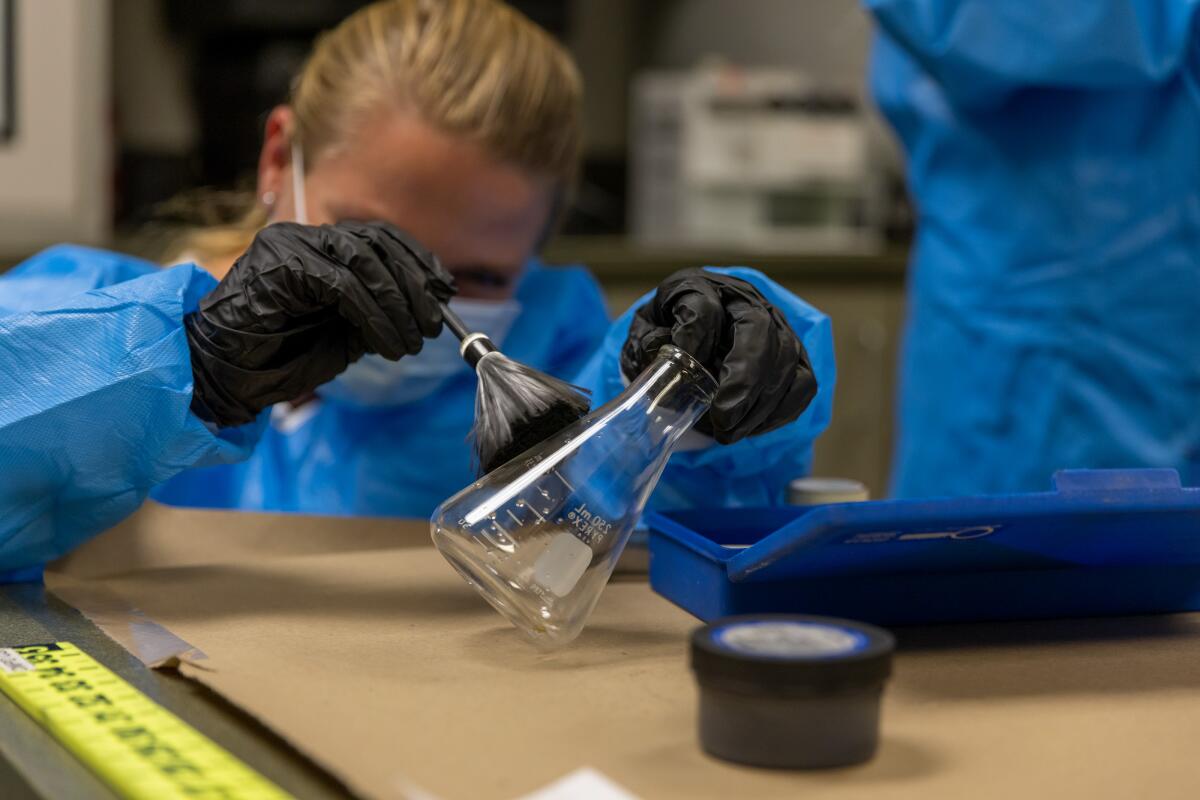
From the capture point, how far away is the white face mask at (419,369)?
1.14 meters

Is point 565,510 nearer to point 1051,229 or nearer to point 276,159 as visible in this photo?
point 276,159

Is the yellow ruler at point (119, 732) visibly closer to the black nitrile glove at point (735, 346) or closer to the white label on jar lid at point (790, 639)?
the white label on jar lid at point (790, 639)

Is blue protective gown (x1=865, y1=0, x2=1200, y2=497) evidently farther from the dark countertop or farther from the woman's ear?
the dark countertop

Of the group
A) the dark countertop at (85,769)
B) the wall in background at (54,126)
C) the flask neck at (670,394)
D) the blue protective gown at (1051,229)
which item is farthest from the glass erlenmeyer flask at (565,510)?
the wall in background at (54,126)

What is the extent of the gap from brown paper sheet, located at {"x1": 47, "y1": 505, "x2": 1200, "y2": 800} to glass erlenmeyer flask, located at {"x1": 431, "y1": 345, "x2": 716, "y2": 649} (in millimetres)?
32

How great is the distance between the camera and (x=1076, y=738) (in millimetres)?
578

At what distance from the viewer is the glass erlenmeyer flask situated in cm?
70

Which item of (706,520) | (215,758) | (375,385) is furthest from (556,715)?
(375,385)

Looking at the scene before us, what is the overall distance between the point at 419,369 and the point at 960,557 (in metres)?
0.56

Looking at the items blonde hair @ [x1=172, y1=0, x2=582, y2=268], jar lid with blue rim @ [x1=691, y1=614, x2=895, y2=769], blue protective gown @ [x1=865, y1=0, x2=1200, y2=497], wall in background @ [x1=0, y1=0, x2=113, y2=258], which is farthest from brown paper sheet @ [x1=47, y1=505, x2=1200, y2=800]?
wall in background @ [x1=0, y1=0, x2=113, y2=258]

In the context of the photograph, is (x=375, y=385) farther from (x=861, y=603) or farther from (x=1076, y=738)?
(x=1076, y=738)

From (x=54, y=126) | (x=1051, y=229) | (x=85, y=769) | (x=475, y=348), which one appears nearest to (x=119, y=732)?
(x=85, y=769)

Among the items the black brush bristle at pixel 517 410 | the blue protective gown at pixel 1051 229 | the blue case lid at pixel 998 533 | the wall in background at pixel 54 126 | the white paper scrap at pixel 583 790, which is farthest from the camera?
the wall in background at pixel 54 126

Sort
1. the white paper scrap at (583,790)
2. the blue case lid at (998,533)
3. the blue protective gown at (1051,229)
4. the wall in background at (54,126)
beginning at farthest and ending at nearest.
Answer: the wall in background at (54,126)
the blue protective gown at (1051,229)
the blue case lid at (998,533)
the white paper scrap at (583,790)
